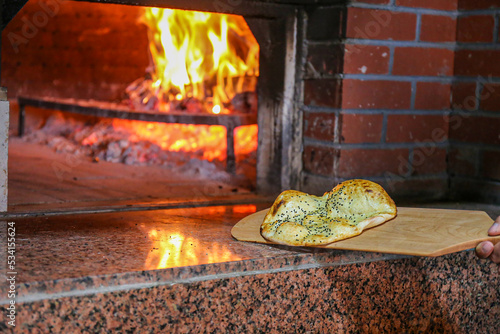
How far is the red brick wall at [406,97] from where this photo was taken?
2.21 m

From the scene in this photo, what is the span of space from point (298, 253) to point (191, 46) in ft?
7.45

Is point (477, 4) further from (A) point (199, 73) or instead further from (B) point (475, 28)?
(A) point (199, 73)

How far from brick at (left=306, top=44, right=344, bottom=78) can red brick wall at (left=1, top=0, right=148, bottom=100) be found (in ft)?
8.47

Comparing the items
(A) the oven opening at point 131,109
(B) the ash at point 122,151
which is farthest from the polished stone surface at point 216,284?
(B) the ash at point 122,151

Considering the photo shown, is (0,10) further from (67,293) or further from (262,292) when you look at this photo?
(262,292)

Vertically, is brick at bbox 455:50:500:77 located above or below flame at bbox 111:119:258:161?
above

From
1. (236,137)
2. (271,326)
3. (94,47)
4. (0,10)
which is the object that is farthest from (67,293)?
(94,47)

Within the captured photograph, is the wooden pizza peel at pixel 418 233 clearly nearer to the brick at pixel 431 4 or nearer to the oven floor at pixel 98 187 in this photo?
the oven floor at pixel 98 187

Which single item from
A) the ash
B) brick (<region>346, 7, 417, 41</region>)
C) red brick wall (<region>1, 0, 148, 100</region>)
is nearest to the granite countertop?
brick (<region>346, 7, 417, 41</region>)

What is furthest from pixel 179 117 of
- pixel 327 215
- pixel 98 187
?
pixel 327 215

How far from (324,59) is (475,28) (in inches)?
23.1

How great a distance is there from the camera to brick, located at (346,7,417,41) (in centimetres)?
217

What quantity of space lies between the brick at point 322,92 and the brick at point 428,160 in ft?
1.30

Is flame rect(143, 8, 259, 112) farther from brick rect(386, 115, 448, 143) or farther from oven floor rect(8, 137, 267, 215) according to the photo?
brick rect(386, 115, 448, 143)
